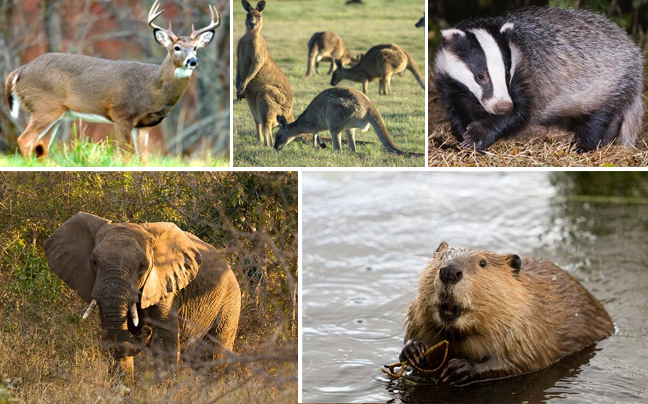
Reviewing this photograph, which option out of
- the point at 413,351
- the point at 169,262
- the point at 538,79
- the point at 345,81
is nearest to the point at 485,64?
the point at 538,79

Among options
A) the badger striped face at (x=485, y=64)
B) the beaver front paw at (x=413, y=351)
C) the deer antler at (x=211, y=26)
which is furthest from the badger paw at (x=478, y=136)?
the deer antler at (x=211, y=26)

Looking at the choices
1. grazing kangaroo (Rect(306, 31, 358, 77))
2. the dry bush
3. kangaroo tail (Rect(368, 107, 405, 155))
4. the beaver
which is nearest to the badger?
kangaroo tail (Rect(368, 107, 405, 155))

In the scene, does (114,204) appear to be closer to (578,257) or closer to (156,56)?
(156,56)

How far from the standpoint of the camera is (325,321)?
22.3 ft

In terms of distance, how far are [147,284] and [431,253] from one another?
2528 millimetres

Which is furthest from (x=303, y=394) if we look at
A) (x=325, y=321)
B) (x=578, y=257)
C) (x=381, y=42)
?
(x=578, y=257)

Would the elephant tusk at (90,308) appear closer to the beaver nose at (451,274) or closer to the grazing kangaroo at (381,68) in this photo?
the grazing kangaroo at (381,68)

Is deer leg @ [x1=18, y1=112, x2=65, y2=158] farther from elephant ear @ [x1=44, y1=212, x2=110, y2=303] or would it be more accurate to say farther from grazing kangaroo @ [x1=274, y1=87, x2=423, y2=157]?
grazing kangaroo @ [x1=274, y1=87, x2=423, y2=157]

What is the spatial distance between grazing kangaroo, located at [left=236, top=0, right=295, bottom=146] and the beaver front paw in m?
1.83

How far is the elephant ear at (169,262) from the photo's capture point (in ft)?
21.7

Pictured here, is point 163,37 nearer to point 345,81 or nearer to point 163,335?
point 345,81

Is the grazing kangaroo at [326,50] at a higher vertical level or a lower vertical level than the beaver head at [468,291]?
higher

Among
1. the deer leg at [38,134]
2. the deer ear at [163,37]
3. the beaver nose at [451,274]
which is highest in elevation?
the deer ear at [163,37]

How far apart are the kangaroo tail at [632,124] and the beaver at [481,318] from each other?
1556 mm
